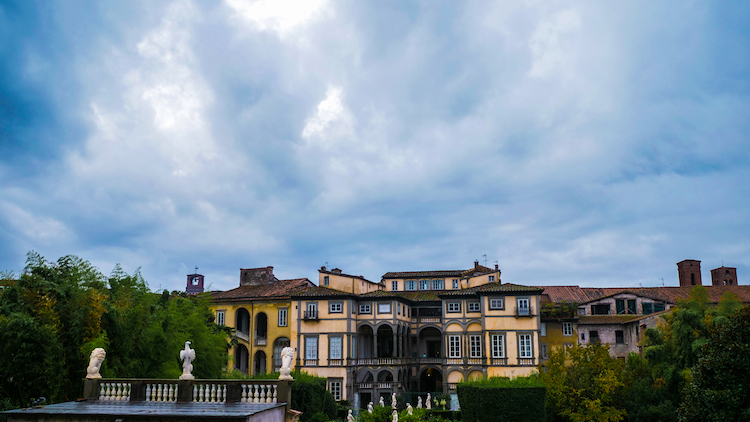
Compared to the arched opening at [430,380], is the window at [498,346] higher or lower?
higher

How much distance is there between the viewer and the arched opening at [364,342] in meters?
51.6

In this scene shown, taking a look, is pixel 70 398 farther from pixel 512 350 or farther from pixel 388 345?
pixel 388 345

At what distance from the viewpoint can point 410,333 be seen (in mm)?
53688

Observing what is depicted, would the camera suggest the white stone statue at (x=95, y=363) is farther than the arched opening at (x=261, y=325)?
No

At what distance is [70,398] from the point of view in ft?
65.0

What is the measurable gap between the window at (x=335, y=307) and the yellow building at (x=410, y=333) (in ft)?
0.29

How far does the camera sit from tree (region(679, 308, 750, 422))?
1416 centimetres

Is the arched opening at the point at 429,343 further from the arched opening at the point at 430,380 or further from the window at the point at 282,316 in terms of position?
the window at the point at 282,316

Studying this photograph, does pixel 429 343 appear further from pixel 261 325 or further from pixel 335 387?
pixel 261 325

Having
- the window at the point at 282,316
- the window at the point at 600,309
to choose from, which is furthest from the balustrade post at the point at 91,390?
the window at the point at 600,309

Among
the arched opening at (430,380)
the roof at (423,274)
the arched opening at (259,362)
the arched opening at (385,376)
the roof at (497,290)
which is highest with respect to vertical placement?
the roof at (423,274)


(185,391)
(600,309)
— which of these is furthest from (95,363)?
(600,309)

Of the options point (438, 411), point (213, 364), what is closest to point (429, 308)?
point (438, 411)

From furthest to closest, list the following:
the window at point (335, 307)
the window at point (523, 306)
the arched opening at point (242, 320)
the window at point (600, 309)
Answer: the arched opening at point (242, 320)
the window at point (600, 309)
the window at point (335, 307)
the window at point (523, 306)
